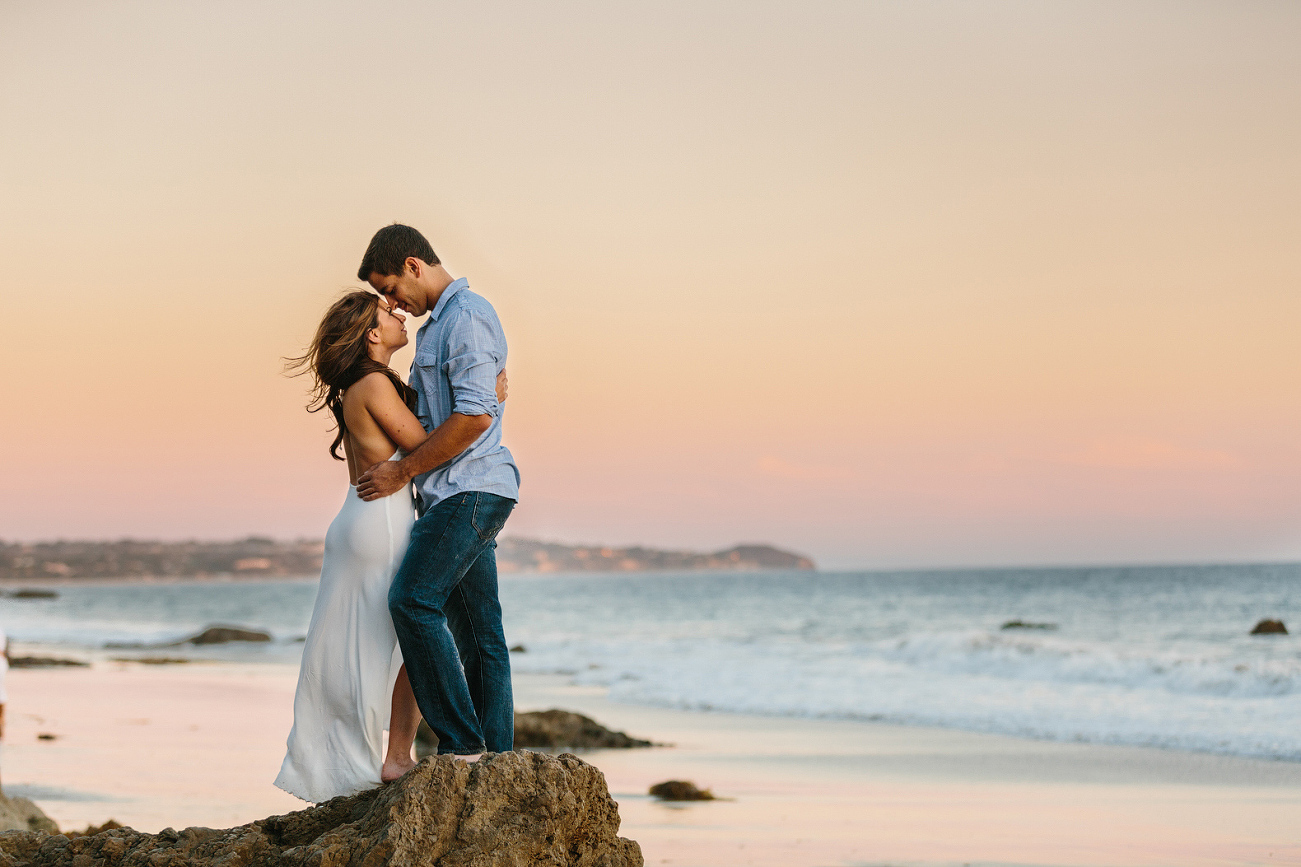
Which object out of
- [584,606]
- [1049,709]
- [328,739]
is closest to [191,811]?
[328,739]

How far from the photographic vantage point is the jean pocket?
429cm

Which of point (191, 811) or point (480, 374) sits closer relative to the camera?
point (480, 374)

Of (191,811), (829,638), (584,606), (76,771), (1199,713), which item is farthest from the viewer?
(584,606)

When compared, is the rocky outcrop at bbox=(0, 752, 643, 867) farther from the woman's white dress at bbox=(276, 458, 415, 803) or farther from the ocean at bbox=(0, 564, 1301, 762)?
the ocean at bbox=(0, 564, 1301, 762)

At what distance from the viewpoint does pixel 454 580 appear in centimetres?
427

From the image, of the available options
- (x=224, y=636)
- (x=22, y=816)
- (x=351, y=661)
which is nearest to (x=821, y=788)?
(x=22, y=816)

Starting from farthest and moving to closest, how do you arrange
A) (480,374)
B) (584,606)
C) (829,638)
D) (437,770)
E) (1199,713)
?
1. (584,606)
2. (829,638)
3. (1199,713)
4. (480,374)
5. (437,770)

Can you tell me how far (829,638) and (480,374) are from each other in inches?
1174

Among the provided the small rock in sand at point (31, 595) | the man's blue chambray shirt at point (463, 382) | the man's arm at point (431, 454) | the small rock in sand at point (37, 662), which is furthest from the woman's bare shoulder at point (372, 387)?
the small rock in sand at point (31, 595)

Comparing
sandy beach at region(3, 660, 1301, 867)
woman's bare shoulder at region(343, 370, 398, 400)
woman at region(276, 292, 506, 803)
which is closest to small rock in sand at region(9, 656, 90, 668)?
Answer: sandy beach at region(3, 660, 1301, 867)

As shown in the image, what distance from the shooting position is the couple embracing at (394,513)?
171 inches

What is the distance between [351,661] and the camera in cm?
Answer: 448

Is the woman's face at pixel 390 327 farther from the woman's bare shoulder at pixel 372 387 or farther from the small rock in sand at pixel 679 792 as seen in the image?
the small rock in sand at pixel 679 792

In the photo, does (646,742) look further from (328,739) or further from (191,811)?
(328,739)
